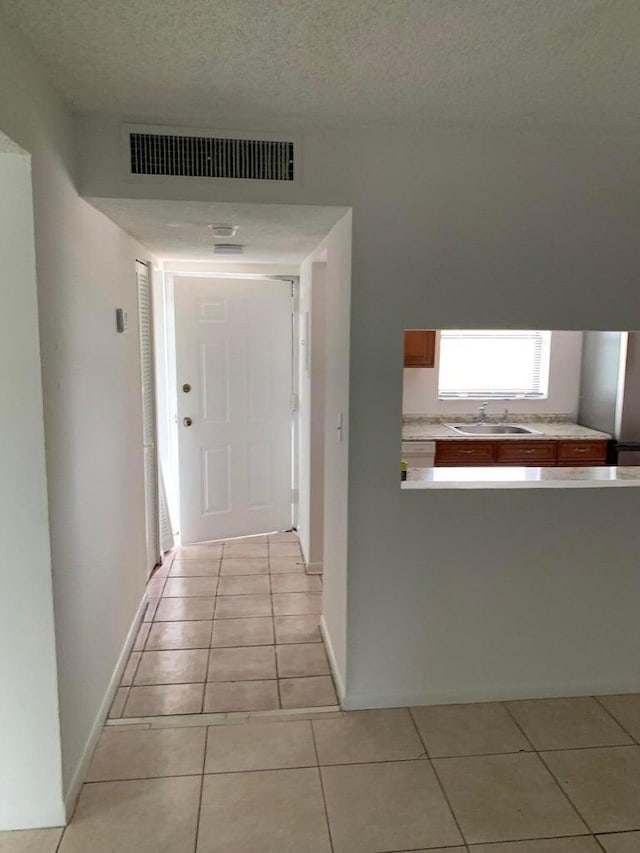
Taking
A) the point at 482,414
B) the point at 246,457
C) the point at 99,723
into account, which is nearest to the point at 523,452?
the point at 482,414

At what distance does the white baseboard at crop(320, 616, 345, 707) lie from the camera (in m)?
2.71

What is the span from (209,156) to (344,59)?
0.73 meters

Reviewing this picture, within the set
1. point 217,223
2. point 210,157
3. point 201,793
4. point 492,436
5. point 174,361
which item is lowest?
point 201,793

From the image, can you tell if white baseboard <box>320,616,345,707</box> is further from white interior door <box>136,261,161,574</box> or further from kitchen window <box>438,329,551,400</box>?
kitchen window <box>438,329,551,400</box>

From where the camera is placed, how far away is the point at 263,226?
2.81 metres

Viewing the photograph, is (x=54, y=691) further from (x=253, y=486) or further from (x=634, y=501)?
(x=253, y=486)

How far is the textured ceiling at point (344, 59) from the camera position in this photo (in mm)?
1492

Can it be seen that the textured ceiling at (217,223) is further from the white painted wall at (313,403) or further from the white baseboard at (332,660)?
the white baseboard at (332,660)

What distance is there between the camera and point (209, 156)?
229cm

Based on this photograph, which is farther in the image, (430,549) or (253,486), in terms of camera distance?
(253,486)

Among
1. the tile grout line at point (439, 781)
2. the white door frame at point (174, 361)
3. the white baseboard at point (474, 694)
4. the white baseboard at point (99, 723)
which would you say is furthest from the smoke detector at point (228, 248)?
the tile grout line at point (439, 781)

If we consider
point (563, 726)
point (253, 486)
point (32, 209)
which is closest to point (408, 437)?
point (253, 486)

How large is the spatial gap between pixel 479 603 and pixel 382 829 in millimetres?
984

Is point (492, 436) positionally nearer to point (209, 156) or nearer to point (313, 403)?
point (313, 403)
